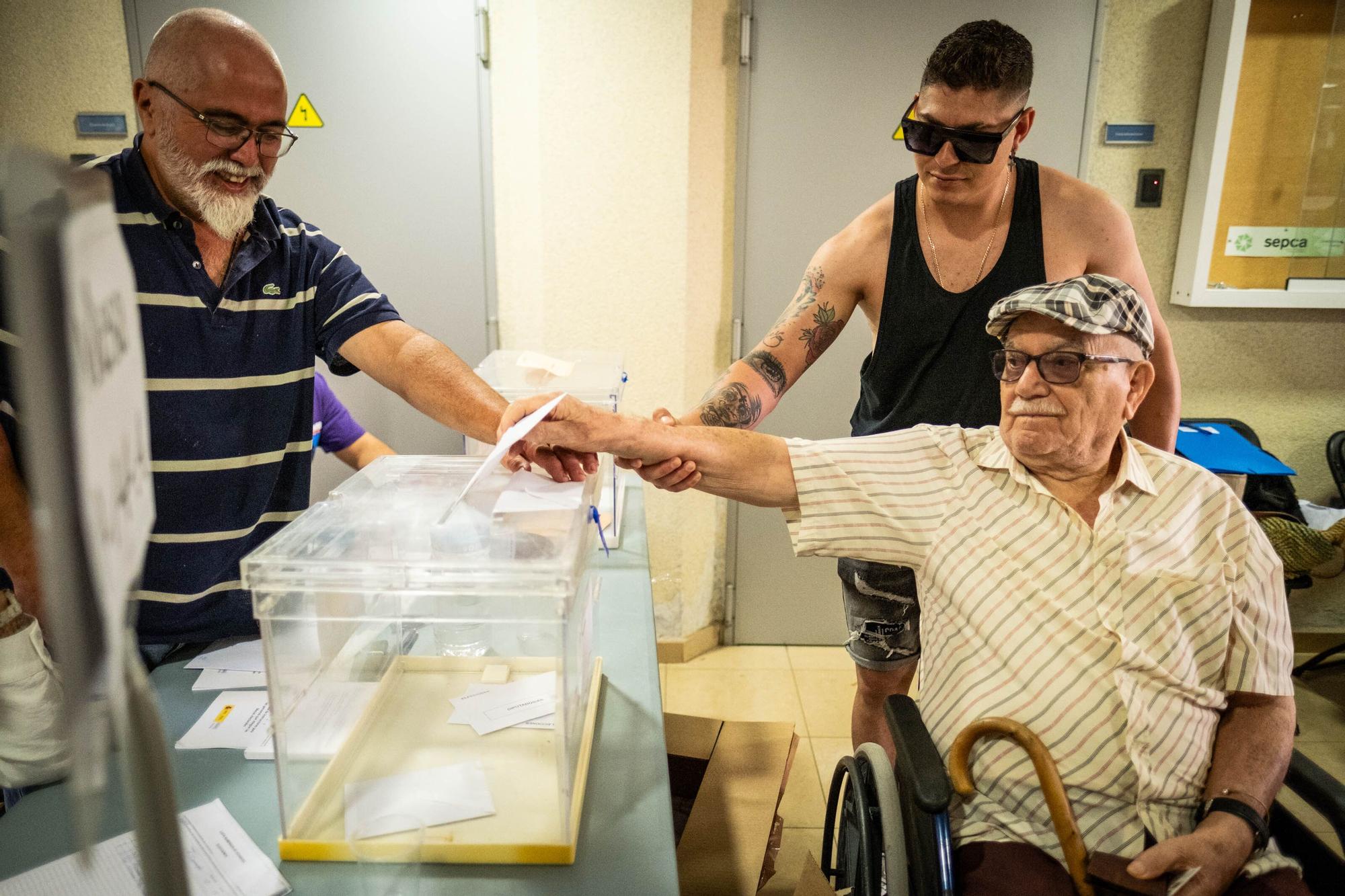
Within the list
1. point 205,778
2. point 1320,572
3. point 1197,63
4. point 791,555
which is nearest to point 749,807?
point 205,778

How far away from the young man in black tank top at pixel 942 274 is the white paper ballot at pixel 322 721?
2.64ft

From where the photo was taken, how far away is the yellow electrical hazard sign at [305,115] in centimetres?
284

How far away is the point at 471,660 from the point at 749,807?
0.70 m

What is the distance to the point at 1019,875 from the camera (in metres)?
1.22

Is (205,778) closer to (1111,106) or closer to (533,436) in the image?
(533,436)

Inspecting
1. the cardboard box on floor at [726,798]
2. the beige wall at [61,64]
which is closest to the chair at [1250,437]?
the cardboard box on floor at [726,798]

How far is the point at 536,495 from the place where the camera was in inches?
50.2

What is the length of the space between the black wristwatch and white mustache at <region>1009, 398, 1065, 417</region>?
0.62 metres

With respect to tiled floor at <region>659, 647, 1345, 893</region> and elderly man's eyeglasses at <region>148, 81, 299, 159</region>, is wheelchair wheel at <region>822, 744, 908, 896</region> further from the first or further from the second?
elderly man's eyeglasses at <region>148, 81, 299, 159</region>

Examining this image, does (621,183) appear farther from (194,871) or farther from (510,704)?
(194,871)

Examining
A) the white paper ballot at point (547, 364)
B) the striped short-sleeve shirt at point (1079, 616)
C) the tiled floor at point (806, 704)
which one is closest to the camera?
the striped short-sleeve shirt at point (1079, 616)

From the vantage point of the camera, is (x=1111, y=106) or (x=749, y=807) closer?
(x=749, y=807)

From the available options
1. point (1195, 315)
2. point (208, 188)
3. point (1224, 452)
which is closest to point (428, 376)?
point (208, 188)

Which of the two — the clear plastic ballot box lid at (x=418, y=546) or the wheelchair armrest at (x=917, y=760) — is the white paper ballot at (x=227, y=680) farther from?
the wheelchair armrest at (x=917, y=760)
